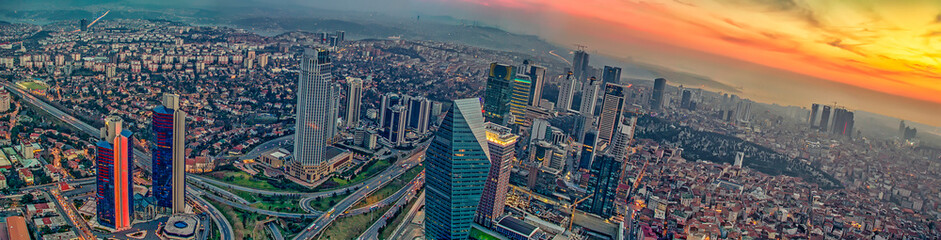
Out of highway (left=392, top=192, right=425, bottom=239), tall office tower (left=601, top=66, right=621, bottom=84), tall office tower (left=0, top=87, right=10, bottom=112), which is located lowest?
highway (left=392, top=192, right=425, bottom=239)

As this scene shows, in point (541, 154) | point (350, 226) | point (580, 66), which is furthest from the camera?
point (580, 66)

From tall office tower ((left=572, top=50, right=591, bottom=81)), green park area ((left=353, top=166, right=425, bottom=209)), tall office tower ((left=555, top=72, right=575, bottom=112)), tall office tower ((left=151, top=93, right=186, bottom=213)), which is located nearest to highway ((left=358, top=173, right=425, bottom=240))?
green park area ((left=353, top=166, right=425, bottom=209))

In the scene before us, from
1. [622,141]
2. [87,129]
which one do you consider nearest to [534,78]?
[622,141]

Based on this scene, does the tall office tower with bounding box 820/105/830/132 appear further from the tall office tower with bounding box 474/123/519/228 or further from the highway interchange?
the highway interchange

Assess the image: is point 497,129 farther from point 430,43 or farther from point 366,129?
point 430,43

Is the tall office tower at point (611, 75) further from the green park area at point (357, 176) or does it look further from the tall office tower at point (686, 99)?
the green park area at point (357, 176)

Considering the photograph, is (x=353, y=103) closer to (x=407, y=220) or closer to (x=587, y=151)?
(x=407, y=220)
